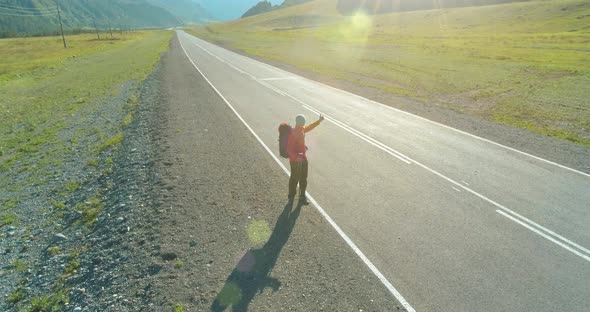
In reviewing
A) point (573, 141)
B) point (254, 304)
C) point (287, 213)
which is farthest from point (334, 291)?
point (573, 141)

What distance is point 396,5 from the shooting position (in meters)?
167

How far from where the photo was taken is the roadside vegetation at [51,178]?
6.64 meters

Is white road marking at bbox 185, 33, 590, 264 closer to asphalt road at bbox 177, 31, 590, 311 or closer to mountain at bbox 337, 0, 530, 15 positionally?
asphalt road at bbox 177, 31, 590, 311

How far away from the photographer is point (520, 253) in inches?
256

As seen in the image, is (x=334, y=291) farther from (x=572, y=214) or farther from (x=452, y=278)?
(x=572, y=214)

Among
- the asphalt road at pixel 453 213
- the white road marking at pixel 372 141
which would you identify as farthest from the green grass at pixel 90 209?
the white road marking at pixel 372 141

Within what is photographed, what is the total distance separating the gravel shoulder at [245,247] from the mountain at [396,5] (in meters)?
167

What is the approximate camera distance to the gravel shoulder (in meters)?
5.48

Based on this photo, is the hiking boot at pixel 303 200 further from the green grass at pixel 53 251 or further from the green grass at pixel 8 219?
the green grass at pixel 8 219

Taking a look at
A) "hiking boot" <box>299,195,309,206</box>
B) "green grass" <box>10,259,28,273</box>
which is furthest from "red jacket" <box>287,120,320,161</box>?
"green grass" <box>10,259,28,273</box>

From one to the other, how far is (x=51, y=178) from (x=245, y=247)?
9.04 metres

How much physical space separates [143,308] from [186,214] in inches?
112

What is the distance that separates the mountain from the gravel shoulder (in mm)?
167443

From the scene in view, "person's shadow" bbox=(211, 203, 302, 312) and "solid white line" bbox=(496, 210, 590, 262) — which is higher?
"solid white line" bbox=(496, 210, 590, 262)
